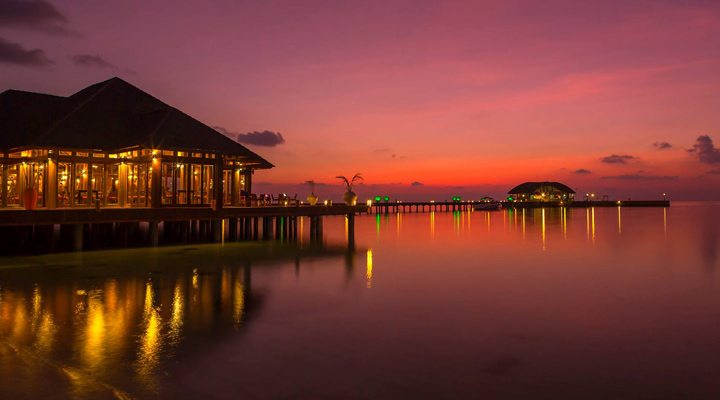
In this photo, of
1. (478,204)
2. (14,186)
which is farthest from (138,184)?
(478,204)

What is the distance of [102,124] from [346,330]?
21.5m

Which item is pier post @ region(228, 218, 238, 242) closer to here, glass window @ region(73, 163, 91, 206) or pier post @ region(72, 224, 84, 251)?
glass window @ region(73, 163, 91, 206)

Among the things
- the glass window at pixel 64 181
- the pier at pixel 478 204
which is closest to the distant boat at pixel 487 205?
the pier at pixel 478 204

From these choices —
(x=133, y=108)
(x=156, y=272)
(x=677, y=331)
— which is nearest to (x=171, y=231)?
(x=133, y=108)

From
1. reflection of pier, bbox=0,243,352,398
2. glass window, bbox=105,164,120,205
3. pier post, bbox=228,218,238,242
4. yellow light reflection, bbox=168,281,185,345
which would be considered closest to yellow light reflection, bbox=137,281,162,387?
reflection of pier, bbox=0,243,352,398

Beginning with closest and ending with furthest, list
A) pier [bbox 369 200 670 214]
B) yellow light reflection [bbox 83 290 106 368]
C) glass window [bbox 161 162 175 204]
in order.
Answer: yellow light reflection [bbox 83 290 106 368] < glass window [bbox 161 162 175 204] < pier [bbox 369 200 670 214]

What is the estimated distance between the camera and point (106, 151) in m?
25.6

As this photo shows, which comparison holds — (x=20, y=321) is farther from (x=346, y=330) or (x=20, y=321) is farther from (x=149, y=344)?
(x=346, y=330)

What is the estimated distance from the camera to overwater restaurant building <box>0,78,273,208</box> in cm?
2473

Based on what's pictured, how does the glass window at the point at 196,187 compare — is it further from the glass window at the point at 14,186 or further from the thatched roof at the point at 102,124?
the glass window at the point at 14,186

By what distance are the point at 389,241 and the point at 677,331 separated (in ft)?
84.2

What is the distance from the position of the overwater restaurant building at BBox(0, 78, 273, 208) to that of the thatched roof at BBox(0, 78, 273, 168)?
50mm

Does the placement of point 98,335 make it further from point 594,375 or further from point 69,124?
point 69,124

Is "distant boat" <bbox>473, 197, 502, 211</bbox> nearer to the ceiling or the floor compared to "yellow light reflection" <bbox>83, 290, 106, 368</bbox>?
nearer to the ceiling
